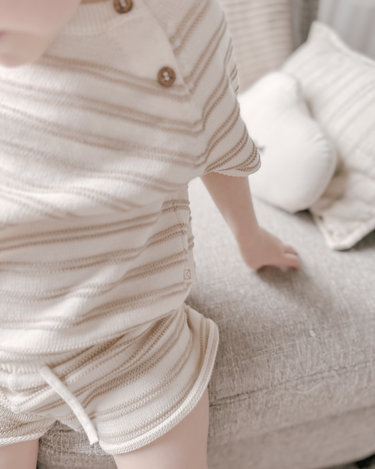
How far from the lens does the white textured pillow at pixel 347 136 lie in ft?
2.44

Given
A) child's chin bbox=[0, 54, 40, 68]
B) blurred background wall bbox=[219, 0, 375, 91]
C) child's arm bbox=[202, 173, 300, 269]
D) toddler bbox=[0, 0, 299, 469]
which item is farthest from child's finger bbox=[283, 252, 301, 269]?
blurred background wall bbox=[219, 0, 375, 91]

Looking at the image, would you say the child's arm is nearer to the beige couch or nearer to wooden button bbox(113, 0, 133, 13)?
the beige couch

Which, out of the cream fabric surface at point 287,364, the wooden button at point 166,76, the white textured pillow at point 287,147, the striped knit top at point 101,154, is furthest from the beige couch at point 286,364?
the wooden button at point 166,76

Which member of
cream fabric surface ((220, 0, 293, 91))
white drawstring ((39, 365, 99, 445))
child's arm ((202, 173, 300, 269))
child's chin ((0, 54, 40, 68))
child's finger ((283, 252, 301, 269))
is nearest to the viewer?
child's chin ((0, 54, 40, 68))

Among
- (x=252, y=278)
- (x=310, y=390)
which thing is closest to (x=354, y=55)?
(x=252, y=278)

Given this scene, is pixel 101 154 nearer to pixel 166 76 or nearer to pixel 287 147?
pixel 166 76

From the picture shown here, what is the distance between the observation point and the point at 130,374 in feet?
1.53

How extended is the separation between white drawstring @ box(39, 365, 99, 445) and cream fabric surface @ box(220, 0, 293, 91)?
0.97 metres

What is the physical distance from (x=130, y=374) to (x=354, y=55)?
86cm

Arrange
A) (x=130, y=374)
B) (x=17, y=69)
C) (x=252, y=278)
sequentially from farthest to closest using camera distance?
(x=252, y=278) → (x=130, y=374) → (x=17, y=69)

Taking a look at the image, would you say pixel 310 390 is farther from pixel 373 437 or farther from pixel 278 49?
pixel 278 49

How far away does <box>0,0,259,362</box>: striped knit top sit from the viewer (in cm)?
36

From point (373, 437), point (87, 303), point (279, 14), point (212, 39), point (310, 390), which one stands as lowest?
point (373, 437)

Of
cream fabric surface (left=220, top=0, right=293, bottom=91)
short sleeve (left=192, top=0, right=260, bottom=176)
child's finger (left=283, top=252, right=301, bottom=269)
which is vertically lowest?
child's finger (left=283, top=252, right=301, bottom=269)
